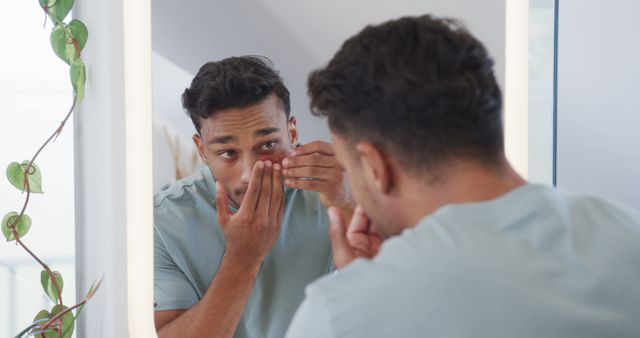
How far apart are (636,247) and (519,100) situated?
662 millimetres

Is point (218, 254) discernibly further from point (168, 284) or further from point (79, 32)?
point (79, 32)

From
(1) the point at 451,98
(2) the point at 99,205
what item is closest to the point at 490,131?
(1) the point at 451,98

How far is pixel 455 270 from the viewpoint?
55 cm

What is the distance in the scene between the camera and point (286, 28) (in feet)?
3.67

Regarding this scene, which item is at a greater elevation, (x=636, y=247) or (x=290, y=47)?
(x=290, y=47)

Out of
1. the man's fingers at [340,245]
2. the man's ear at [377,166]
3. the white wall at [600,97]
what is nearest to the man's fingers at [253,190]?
the man's fingers at [340,245]

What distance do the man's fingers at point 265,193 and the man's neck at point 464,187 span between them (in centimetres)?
40

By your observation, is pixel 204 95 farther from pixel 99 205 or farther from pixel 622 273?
pixel 622 273

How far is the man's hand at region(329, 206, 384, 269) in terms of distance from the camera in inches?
32.3

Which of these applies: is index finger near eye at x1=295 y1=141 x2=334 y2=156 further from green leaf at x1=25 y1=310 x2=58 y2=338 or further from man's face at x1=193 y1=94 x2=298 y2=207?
green leaf at x1=25 y1=310 x2=58 y2=338

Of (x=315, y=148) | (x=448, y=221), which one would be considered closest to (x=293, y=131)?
(x=315, y=148)

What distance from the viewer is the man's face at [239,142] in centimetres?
104

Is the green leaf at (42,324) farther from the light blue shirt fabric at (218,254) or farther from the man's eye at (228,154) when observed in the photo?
the man's eye at (228,154)

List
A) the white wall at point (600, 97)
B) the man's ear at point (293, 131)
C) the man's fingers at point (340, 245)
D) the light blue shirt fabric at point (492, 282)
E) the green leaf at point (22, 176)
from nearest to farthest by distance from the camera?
the light blue shirt fabric at point (492, 282)
the man's fingers at point (340, 245)
the green leaf at point (22, 176)
the man's ear at point (293, 131)
the white wall at point (600, 97)
